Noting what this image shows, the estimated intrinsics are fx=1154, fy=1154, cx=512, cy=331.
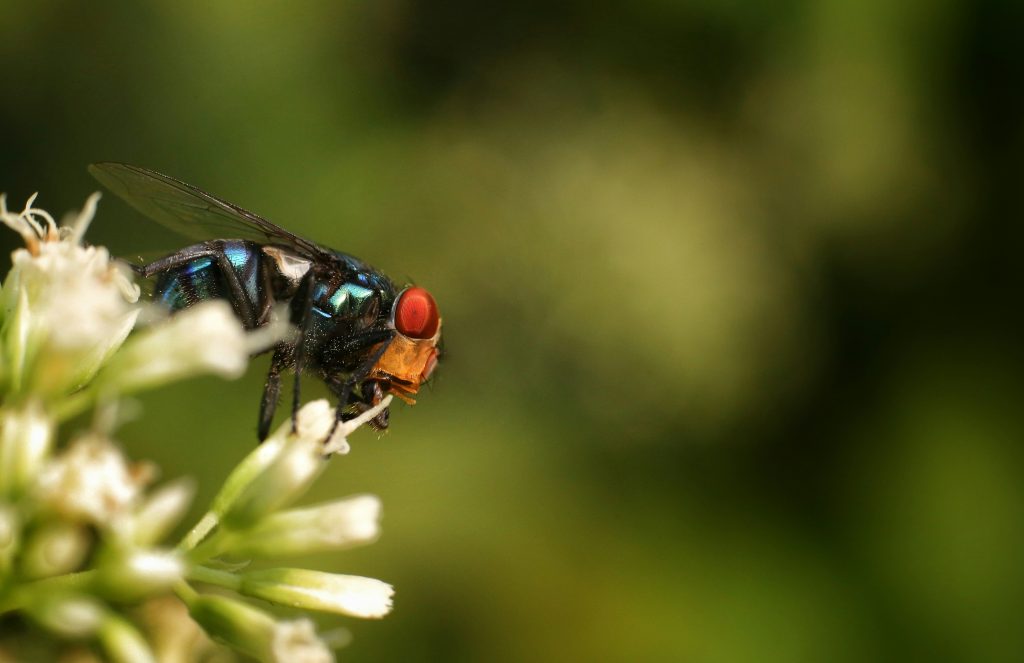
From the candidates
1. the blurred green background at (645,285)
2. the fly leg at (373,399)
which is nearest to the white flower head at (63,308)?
the fly leg at (373,399)

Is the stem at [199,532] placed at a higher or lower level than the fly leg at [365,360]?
lower

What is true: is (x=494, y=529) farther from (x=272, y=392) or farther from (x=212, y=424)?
(x=272, y=392)

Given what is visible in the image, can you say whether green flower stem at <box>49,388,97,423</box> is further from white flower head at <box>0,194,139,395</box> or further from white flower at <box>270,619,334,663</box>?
white flower at <box>270,619,334,663</box>

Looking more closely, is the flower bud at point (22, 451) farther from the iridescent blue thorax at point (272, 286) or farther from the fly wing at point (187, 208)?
the fly wing at point (187, 208)

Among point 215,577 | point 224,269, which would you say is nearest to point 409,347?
point 224,269

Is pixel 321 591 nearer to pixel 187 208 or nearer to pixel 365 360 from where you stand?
pixel 365 360

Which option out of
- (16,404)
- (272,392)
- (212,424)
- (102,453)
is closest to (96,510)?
(102,453)
